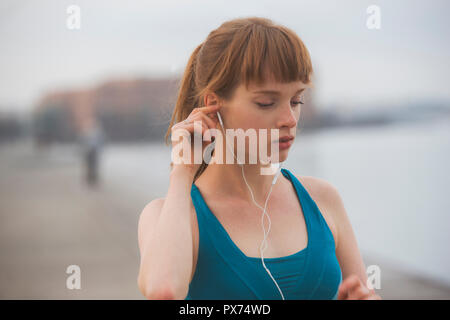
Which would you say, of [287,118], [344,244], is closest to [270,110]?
[287,118]

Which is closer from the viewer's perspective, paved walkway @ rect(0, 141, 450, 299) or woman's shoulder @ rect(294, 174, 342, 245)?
woman's shoulder @ rect(294, 174, 342, 245)

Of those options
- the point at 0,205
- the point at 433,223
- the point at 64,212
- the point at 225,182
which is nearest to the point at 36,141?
the point at 0,205

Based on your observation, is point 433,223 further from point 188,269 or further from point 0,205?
point 0,205

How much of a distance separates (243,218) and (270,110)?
28cm

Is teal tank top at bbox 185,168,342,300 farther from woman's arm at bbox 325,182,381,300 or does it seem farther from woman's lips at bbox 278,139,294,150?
woman's lips at bbox 278,139,294,150

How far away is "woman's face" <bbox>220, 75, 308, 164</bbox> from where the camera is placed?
1.00 metres

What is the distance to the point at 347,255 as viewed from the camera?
3.72 ft

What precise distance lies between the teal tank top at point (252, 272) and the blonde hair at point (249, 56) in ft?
1.03

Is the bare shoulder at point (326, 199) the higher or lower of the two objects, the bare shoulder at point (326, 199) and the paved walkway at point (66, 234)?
the higher

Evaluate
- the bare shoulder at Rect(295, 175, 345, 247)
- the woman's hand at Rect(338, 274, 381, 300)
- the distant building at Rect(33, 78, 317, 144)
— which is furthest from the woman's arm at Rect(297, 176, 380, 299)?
the distant building at Rect(33, 78, 317, 144)

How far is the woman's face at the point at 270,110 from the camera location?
3.29 ft

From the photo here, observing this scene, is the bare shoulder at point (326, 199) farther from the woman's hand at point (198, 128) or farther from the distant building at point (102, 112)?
the distant building at point (102, 112)

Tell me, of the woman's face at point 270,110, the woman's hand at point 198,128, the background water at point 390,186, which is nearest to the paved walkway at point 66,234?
the background water at point 390,186
